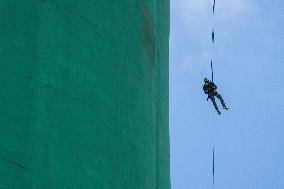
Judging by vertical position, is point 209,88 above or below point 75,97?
above

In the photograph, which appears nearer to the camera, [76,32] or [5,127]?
[5,127]

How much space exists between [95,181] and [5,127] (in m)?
1.99

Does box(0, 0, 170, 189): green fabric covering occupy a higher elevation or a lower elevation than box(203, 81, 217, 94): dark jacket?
lower

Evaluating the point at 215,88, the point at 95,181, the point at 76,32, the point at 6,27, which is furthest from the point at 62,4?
the point at 215,88

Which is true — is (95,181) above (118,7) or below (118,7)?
below

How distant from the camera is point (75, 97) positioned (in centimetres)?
1020

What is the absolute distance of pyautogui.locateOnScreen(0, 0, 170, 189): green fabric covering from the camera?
915 cm

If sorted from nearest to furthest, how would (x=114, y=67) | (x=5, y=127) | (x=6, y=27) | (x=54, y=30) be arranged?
1. (x=5, y=127)
2. (x=6, y=27)
3. (x=54, y=30)
4. (x=114, y=67)

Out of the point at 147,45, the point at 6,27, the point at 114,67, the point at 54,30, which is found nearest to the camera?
the point at 6,27

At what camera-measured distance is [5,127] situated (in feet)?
29.1

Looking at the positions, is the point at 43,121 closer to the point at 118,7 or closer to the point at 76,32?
the point at 76,32

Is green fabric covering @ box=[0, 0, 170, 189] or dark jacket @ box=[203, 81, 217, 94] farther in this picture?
dark jacket @ box=[203, 81, 217, 94]

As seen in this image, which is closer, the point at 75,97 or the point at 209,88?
the point at 75,97

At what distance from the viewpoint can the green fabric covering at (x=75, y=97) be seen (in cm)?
915
